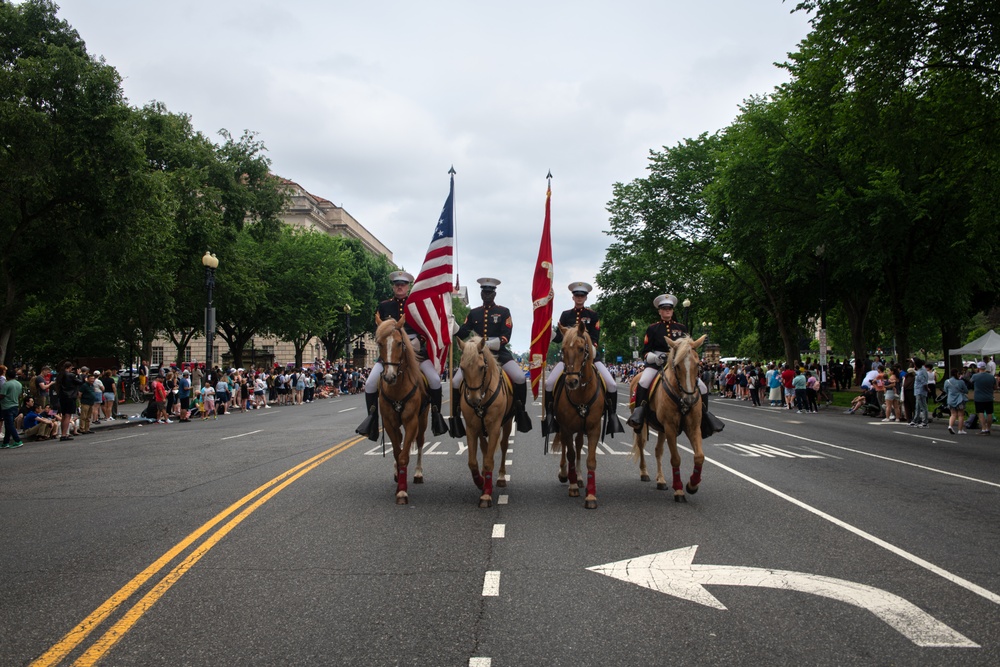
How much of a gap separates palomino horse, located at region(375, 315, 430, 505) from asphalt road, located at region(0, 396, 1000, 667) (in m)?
0.64

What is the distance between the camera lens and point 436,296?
36.0 feet

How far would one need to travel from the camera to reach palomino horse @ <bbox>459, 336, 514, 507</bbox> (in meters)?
9.08

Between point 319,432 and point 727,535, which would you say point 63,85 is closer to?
point 319,432

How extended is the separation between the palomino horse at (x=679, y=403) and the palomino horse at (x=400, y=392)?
310 centimetres

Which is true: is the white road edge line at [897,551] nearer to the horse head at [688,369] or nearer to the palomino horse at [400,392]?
the horse head at [688,369]

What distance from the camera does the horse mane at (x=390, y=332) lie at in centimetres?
916

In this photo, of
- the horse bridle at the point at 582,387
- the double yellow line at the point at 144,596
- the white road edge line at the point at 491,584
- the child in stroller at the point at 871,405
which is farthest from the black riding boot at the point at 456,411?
the child in stroller at the point at 871,405

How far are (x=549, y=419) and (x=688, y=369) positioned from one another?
2.18 m

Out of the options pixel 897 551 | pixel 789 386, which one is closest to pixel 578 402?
pixel 897 551

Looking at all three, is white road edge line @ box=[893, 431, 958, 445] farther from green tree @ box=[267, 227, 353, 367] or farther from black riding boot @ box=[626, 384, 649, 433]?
green tree @ box=[267, 227, 353, 367]

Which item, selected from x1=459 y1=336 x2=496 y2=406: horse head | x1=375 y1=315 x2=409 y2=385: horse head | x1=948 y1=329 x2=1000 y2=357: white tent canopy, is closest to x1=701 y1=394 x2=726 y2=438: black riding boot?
x1=459 y1=336 x2=496 y2=406: horse head

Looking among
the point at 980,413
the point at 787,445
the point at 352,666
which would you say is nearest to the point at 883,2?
the point at 787,445

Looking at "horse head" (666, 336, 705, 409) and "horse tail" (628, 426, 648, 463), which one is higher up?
"horse head" (666, 336, 705, 409)

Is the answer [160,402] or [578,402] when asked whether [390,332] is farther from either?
[160,402]
